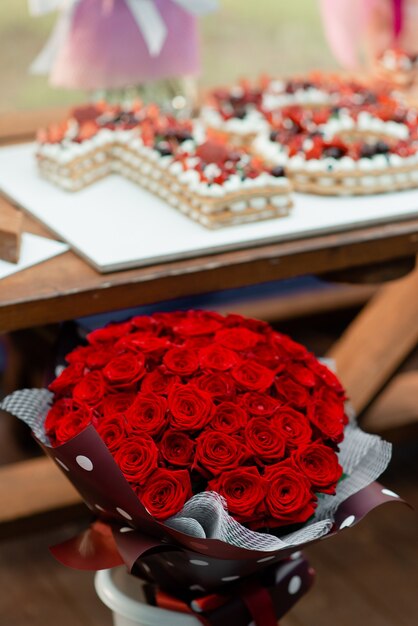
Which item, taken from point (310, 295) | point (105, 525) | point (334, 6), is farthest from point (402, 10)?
point (105, 525)

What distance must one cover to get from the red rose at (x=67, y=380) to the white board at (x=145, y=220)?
7.2 inches

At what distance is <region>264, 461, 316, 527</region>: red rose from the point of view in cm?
103

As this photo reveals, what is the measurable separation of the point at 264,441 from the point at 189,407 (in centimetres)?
10

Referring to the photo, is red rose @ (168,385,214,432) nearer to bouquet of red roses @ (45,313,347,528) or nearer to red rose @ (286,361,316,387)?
bouquet of red roses @ (45,313,347,528)

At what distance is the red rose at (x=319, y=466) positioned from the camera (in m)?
1.06

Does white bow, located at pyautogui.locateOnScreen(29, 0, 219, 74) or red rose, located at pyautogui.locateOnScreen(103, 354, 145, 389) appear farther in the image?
white bow, located at pyautogui.locateOnScreen(29, 0, 219, 74)

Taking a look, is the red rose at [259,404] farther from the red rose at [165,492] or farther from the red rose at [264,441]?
the red rose at [165,492]

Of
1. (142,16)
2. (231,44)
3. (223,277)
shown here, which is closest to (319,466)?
(223,277)

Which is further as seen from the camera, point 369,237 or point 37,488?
point 37,488

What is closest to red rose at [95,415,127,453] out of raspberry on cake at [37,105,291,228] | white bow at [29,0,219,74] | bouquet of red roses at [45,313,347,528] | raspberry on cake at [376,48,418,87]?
bouquet of red roses at [45,313,347,528]

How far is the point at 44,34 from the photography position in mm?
3102

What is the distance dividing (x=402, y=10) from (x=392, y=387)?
91 centimetres

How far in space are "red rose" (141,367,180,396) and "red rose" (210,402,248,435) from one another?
7 centimetres

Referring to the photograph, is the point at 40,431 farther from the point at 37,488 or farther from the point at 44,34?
the point at 44,34
